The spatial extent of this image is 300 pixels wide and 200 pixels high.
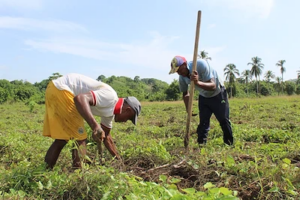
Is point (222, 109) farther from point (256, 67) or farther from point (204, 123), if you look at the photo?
point (256, 67)

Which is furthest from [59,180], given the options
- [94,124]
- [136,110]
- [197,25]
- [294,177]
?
[197,25]

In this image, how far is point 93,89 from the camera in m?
2.99

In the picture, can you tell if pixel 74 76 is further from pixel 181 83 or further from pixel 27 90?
pixel 27 90

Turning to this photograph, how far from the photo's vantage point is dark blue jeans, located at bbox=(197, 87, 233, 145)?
4.40m

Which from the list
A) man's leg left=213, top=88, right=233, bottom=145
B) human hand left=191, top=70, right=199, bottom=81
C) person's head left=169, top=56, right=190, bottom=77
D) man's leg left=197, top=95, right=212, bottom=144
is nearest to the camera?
human hand left=191, top=70, right=199, bottom=81

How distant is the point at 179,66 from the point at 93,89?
148 cm

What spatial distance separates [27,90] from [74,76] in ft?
131

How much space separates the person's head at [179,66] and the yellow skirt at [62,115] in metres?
1.61

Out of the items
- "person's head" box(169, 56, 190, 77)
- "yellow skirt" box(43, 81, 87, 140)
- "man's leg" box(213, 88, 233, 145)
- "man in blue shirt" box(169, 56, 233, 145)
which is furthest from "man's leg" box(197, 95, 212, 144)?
"yellow skirt" box(43, 81, 87, 140)

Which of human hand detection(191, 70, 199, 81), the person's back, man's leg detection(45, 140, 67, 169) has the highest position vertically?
human hand detection(191, 70, 199, 81)

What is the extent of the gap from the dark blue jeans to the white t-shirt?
1918 millimetres

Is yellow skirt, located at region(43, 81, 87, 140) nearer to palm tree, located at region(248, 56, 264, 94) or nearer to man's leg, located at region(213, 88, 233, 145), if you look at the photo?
man's leg, located at region(213, 88, 233, 145)

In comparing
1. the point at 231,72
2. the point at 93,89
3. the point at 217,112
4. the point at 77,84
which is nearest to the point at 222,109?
the point at 217,112

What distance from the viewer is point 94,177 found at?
2.26 metres
